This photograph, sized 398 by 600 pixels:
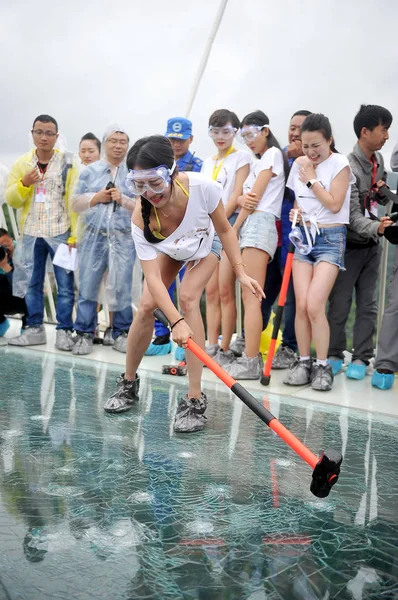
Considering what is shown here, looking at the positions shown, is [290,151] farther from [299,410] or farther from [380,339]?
[299,410]

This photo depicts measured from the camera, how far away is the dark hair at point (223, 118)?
4352mm

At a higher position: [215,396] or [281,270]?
[281,270]

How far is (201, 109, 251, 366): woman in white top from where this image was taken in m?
4.35

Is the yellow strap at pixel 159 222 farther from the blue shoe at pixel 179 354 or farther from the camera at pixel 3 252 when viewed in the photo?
the camera at pixel 3 252

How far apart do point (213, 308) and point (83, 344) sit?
38.5 inches

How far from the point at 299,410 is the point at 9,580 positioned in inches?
79.6

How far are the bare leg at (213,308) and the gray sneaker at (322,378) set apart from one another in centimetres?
72

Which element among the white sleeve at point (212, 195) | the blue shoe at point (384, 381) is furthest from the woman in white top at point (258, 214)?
the white sleeve at point (212, 195)

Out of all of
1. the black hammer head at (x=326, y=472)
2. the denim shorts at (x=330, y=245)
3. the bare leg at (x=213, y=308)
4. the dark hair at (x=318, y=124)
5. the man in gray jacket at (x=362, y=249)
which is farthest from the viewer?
the bare leg at (x=213, y=308)

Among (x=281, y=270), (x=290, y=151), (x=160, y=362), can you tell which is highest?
(x=290, y=151)

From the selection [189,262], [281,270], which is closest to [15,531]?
[189,262]

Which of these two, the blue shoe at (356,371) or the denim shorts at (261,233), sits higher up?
the denim shorts at (261,233)

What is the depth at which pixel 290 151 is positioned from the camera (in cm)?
443

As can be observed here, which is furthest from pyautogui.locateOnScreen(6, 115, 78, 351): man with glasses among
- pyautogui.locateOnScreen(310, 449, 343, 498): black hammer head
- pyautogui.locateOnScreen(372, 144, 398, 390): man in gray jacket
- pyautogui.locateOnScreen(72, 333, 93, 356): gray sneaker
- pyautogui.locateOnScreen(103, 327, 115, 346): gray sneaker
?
pyautogui.locateOnScreen(310, 449, 343, 498): black hammer head
